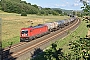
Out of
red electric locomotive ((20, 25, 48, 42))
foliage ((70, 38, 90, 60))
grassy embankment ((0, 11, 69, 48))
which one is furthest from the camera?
grassy embankment ((0, 11, 69, 48))

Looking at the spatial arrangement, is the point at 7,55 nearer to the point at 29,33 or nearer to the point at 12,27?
the point at 29,33

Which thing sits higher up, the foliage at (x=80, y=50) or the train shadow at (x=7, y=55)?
the foliage at (x=80, y=50)

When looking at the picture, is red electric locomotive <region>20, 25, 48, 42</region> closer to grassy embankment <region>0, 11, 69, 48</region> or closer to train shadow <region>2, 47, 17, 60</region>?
grassy embankment <region>0, 11, 69, 48</region>

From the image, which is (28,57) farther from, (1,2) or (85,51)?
(1,2)

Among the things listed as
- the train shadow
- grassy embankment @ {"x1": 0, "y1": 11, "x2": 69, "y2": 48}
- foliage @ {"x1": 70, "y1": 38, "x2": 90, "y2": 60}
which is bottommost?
grassy embankment @ {"x1": 0, "y1": 11, "x2": 69, "y2": 48}

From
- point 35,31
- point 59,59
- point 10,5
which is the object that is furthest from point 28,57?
point 10,5

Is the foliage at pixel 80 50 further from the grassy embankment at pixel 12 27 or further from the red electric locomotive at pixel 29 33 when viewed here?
the red electric locomotive at pixel 29 33

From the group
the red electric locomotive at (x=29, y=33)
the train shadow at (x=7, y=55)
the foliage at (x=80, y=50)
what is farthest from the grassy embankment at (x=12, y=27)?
the foliage at (x=80, y=50)

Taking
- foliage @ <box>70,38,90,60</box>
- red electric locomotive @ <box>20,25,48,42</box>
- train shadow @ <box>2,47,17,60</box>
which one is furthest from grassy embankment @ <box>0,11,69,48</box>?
foliage @ <box>70,38,90,60</box>

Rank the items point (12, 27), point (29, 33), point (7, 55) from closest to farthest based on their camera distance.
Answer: point (7, 55), point (29, 33), point (12, 27)

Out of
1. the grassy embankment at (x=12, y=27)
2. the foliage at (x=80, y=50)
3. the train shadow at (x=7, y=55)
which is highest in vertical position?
the foliage at (x=80, y=50)

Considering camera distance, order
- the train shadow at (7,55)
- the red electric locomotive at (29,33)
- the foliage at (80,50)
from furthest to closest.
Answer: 1. the red electric locomotive at (29,33)
2. the train shadow at (7,55)
3. the foliage at (80,50)

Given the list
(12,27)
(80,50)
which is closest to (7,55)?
(80,50)

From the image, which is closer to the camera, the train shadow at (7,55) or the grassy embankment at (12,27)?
the train shadow at (7,55)
